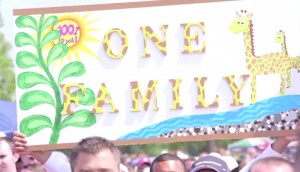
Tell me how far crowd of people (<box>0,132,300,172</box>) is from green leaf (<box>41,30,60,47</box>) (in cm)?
73

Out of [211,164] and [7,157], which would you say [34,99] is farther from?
[211,164]

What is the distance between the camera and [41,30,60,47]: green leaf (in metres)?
7.41

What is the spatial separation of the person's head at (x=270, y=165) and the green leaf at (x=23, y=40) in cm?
241

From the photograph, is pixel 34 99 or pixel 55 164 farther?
pixel 55 164

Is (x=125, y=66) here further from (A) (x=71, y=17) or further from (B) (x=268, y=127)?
(B) (x=268, y=127)

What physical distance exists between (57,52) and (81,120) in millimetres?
552

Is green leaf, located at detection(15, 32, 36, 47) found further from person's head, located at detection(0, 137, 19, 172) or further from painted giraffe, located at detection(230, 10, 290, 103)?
painted giraffe, located at detection(230, 10, 290, 103)

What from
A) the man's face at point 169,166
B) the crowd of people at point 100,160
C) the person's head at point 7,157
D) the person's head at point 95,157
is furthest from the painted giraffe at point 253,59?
the person's head at point 7,157

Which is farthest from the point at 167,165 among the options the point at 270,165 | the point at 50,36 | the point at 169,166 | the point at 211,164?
the point at 270,165

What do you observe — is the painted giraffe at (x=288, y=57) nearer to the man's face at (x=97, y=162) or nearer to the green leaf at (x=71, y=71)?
the green leaf at (x=71, y=71)

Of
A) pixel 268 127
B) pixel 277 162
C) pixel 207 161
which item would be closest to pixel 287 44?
pixel 268 127

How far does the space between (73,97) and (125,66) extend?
1.50 ft

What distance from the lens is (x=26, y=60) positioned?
7398 mm

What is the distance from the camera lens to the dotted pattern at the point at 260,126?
7.15 metres
